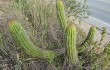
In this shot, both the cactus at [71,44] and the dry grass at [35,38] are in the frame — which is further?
the dry grass at [35,38]

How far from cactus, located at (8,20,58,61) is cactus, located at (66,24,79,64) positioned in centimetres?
37

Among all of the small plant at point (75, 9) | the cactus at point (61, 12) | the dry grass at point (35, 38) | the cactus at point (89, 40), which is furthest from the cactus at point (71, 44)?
the small plant at point (75, 9)

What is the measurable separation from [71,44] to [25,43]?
0.88 m

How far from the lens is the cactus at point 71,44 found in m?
5.56

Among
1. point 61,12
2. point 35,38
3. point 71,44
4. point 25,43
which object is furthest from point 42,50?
point 61,12

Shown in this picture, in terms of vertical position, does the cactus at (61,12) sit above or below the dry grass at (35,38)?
above

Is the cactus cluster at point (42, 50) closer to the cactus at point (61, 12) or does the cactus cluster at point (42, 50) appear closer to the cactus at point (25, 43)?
the cactus at point (25, 43)

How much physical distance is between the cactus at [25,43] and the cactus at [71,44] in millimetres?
367

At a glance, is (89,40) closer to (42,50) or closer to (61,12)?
(61,12)

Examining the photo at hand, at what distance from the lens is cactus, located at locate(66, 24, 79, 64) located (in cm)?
556

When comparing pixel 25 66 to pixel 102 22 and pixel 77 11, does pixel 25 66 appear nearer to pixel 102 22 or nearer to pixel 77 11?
pixel 77 11

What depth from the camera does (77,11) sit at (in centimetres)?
1039

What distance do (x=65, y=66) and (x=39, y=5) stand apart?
10.3ft

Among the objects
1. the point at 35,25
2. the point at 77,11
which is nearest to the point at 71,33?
the point at 35,25
